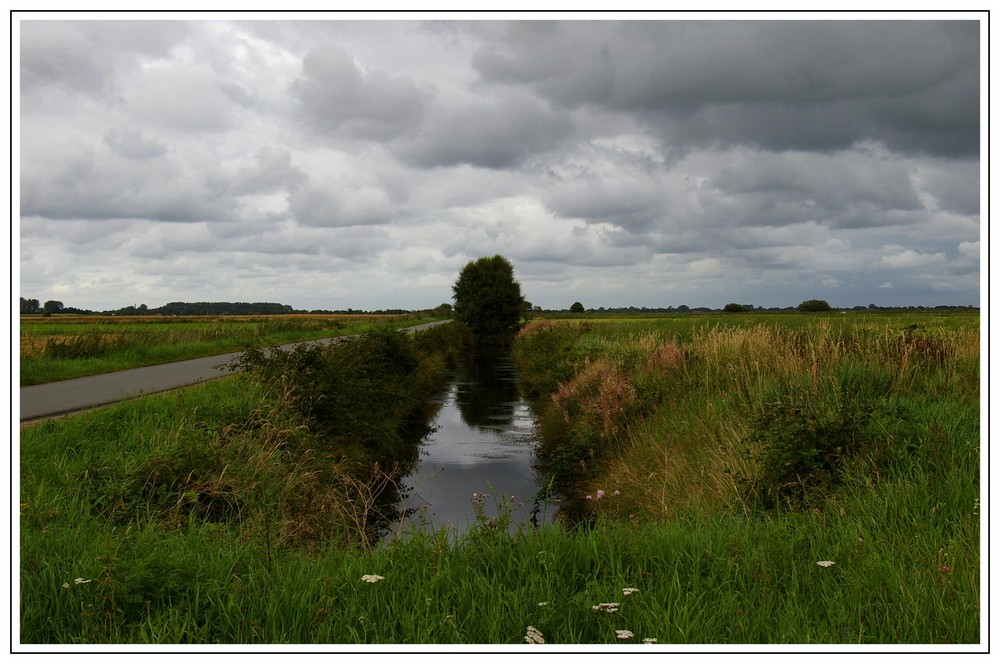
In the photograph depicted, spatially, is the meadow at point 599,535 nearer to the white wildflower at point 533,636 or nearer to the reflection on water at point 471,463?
the white wildflower at point 533,636

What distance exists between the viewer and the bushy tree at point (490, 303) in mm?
65125

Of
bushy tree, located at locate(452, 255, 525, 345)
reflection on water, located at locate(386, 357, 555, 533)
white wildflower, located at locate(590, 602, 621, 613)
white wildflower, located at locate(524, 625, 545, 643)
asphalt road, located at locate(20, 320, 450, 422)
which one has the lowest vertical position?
reflection on water, located at locate(386, 357, 555, 533)

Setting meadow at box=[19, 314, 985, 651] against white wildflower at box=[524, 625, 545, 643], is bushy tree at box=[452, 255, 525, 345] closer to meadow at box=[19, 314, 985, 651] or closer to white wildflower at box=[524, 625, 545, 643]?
meadow at box=[19, 314, 985, 651]

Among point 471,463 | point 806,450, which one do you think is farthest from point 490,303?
point 806,450

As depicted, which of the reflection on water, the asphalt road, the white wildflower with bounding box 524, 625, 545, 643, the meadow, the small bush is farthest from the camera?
the asphalt road

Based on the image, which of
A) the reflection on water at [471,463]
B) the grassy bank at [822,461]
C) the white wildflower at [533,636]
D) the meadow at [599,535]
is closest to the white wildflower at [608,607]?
the meadow at [599,535]

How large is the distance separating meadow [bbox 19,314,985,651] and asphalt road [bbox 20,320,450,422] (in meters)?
1.40

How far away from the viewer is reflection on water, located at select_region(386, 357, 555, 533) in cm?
998

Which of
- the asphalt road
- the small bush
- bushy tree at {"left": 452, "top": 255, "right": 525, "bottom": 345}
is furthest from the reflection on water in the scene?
bushy tree at {"left": 452, "top": 255, "right": 525, "bottom": 345}

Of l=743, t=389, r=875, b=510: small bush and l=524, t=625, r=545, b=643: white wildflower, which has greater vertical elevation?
l=743, t=389, r=875, b=510: small bush

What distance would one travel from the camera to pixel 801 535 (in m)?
4.64

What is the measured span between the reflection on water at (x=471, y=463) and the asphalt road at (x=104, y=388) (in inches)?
178
